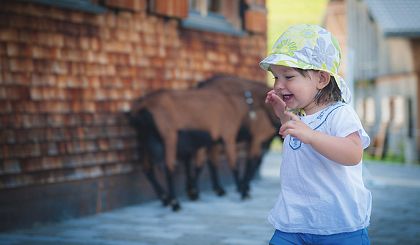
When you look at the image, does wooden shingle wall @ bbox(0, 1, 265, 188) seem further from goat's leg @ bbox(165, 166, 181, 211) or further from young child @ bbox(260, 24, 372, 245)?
young child @ bbox(260, 24, 372, 245)

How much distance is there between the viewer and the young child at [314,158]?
3.39m

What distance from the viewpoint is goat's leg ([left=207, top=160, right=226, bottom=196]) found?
10.1m

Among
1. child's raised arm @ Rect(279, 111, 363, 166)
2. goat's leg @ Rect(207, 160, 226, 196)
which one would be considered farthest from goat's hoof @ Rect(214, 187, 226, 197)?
child's raised arm @ Rect(279, 111, 363, 166)

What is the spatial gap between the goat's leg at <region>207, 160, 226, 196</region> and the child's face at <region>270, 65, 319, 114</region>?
666cm

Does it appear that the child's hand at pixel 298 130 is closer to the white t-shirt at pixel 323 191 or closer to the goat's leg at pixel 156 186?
the white t-shirt at pixel 323 191

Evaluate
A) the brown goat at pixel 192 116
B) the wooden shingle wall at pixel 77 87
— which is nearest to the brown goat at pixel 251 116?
the brown goat at pixel 192 116

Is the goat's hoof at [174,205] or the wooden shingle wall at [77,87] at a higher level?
the wooden shingle wall at [77,87]

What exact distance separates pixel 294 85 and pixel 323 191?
461 millimetres

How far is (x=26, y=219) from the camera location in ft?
24.3

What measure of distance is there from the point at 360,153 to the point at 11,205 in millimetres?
4602

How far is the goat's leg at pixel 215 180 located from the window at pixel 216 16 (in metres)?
1.75

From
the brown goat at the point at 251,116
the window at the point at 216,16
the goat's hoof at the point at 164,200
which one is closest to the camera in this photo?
the goat's hoof at the point at 164,200

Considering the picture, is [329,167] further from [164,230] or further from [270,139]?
[270,139]

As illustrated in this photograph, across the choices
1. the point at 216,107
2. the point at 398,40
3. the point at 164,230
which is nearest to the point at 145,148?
the point at 216,107
